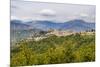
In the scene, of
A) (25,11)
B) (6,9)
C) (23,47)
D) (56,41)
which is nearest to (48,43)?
(56,41)

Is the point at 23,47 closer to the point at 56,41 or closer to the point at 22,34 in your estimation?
the point at 22,34

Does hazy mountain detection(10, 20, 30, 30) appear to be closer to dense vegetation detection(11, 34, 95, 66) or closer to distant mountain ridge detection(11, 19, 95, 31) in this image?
distant mountain ridge detection(11, 19, 95, 31)

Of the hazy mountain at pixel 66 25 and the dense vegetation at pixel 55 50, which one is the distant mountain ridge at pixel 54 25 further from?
the dense vegetation at pixel 55 50

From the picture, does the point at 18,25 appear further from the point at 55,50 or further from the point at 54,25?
the point at 55,50

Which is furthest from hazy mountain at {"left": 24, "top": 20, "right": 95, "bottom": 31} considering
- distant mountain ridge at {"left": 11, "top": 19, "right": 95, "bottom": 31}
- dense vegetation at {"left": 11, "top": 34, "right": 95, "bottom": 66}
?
dense vegetation at {"left": 11, "top": 34, "right": 95, "bottom": 66}

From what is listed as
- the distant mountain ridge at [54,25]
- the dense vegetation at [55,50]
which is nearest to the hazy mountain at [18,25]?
the distant mountain ridge at [54,25]

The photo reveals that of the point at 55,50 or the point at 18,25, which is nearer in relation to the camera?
the point at 18,25

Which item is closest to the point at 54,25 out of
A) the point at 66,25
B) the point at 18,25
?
the point at 66,25
